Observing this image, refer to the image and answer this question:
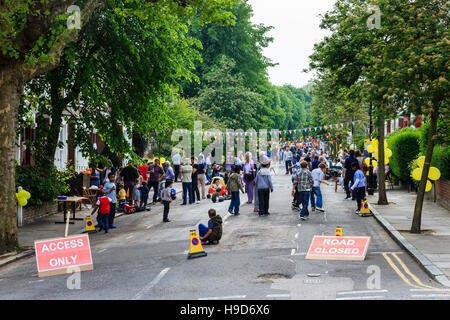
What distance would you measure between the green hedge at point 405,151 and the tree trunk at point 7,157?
64.0 feet

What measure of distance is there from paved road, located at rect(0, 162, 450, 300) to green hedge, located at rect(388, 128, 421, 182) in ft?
38.2

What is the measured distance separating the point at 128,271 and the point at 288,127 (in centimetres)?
11764

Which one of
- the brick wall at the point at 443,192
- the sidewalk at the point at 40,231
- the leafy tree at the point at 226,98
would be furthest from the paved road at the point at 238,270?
the leafy tree at the point at 226,98

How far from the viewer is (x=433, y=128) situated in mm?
14953

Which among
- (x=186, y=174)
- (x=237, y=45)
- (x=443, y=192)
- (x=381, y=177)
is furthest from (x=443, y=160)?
(x=237, y=45)

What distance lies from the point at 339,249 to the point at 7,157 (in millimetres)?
8093

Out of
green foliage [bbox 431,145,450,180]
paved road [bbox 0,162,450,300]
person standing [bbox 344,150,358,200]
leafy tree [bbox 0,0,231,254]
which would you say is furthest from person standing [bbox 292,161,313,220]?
leafy tree [bbox 0,0,231,254]

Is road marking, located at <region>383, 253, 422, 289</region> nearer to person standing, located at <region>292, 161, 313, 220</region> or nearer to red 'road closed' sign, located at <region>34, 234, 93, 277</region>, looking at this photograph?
red 'road closed' sign, located at <region>34, 234, 93, 277</region>

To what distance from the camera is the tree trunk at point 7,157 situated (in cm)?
1411

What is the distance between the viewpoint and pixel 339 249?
1219 centimetres

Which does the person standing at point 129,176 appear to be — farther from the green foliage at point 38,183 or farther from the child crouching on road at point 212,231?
the child crouching on road at point 212,231

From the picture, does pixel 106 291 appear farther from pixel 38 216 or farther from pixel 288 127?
pixel 288 127
